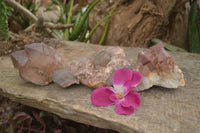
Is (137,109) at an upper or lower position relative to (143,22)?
lower

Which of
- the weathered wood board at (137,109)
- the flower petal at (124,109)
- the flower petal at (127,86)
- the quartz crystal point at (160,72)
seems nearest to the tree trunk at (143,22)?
the weathered wood board at (137,109)

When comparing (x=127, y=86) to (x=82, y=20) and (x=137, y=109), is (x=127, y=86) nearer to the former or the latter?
(x=137, y=109)

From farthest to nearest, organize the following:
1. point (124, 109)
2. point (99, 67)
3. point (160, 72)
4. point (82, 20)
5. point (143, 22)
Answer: point (82, 20) < point (143, 22) < point (99, 67) < point (160, 72) < point (124, 109)

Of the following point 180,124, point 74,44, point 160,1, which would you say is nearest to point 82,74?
point 180,124

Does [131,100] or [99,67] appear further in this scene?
[99,67]

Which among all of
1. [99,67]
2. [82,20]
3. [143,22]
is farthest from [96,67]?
[82,20]

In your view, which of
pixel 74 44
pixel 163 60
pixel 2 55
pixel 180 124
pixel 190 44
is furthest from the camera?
pixel 190 44

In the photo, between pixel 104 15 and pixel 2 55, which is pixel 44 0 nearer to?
pixel 104 15
